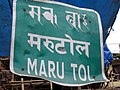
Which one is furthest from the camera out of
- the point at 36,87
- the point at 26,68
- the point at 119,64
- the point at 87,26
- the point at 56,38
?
the point at 119,64

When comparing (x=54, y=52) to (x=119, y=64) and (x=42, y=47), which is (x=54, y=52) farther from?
(x=119, y=64)

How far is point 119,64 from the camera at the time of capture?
7.80 metres

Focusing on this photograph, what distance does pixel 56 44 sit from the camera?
1999mm

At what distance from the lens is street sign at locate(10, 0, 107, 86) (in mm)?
1907

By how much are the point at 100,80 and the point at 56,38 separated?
1.54 feet

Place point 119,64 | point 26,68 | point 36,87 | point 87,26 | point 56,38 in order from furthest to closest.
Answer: point 119,64, point 36,87, point 87,26, point 56,38, point 26,68

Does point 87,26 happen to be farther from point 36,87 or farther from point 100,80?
point 36,87

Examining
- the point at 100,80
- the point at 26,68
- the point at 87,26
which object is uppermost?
the point at 87,26

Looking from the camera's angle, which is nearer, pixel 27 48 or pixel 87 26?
pixel 27 48

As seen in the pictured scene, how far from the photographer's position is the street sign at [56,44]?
6.26 ft

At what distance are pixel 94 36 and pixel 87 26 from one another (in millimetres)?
103

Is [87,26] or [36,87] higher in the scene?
[87,26]

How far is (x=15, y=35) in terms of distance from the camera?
1.91m

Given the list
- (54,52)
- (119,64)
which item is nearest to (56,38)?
(54,52)
